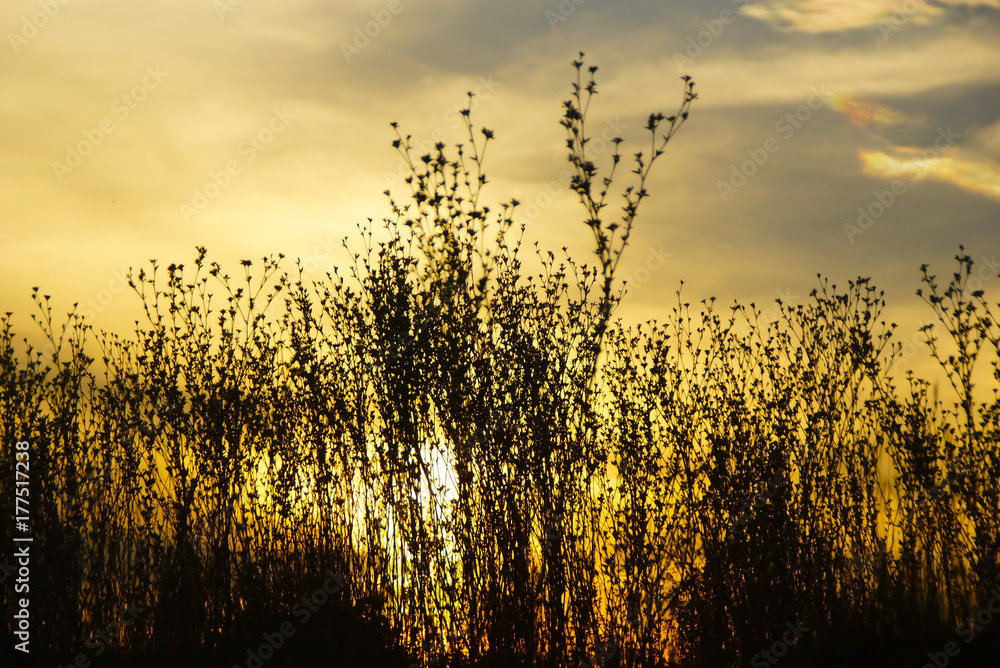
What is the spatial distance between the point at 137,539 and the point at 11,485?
4.28 feet

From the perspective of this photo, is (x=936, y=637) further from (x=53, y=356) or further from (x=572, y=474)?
(x=53, y=356)

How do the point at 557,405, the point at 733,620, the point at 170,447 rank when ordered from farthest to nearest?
1. the point at 170,447
2. the point at 733,620
3. the point at 557,405

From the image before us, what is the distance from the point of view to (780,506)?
6.83m

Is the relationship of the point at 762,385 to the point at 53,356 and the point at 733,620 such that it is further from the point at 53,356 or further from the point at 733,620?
the point at 53,356

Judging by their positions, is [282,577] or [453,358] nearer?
[453,358]

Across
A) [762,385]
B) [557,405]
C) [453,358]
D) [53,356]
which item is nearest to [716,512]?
[762,385]

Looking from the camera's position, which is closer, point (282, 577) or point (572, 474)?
point (572, 474)

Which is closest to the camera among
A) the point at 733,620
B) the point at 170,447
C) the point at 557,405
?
the point at 557,405

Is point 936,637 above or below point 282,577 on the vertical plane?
below

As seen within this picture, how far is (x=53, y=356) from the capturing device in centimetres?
747

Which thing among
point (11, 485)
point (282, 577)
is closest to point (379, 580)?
point (282, 577)

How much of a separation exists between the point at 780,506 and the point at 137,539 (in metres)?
6.37

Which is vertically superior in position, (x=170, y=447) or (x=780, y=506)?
(x=170, y=447)

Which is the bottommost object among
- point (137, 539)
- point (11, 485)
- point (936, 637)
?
Result: point (936, 637)
